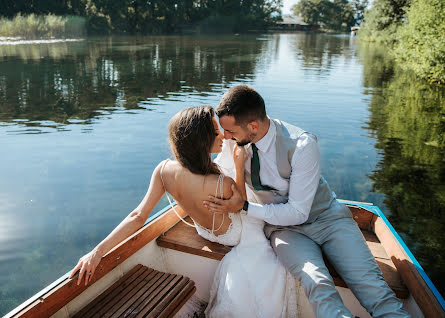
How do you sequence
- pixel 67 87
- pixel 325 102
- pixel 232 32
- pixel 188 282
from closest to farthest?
pixel 188 282, pixel 325 102, pixel 67 87, pixel 232 32

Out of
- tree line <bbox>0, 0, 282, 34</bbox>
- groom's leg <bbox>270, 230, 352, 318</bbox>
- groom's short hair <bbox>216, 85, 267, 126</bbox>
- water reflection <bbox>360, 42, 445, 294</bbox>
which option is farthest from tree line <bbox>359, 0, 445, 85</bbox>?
tree line <bbox>0, 0, 282, 34</bbox>

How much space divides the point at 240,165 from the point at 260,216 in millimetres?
421

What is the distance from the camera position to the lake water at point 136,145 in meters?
5.34

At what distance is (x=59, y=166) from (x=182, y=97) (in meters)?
6.91

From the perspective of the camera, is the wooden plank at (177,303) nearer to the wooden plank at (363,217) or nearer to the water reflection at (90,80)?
the wooden plank at (363,217)

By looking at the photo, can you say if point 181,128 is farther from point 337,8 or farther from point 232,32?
point 337,8

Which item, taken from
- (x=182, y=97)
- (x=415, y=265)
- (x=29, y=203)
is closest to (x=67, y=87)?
(x=182, y=97)

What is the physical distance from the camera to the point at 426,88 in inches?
618

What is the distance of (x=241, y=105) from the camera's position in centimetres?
251

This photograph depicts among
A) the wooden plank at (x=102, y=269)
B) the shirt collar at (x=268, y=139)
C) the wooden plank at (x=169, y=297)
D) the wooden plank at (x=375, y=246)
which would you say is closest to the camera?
the wooden plank at (x=102, y=269)

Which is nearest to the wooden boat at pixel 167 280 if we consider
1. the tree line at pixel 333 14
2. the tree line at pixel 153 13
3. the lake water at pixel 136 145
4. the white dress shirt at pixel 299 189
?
the white dress shirt at pixel 299 189

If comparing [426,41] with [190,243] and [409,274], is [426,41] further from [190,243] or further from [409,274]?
[190,243]

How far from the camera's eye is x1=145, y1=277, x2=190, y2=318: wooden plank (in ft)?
7.16

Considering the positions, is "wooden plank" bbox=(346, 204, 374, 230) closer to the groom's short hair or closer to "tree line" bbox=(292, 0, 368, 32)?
the groom's short hair
